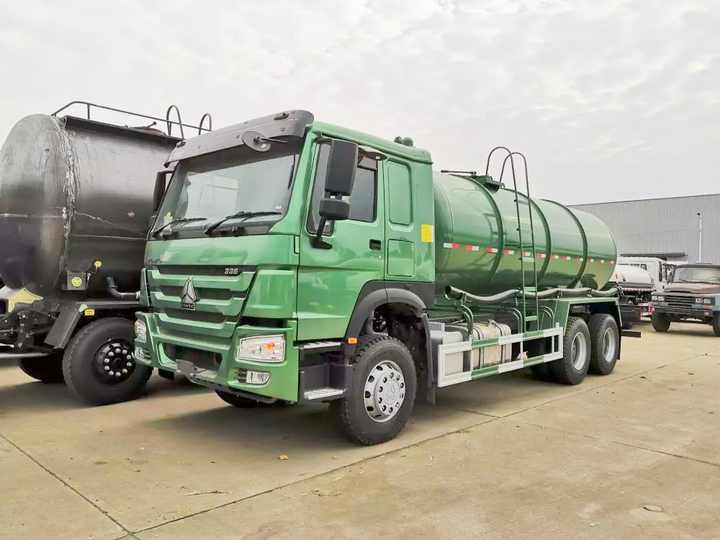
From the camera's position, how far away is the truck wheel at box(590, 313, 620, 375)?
30.8 ft

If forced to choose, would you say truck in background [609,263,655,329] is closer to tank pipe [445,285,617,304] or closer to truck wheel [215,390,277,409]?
tank pipe [445,285,617,304]

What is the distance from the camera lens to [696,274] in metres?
17.6

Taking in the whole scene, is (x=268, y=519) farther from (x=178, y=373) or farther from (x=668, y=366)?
(x=668, y=366)

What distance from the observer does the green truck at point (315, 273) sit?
483 cm

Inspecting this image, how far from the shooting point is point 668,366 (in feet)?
34.4

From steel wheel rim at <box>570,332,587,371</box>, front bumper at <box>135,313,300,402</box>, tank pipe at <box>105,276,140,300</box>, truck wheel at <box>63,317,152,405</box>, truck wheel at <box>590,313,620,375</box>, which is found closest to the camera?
front bumper at <box>135,313,300,402</box>

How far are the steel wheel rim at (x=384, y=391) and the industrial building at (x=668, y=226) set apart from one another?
4213 centimetres

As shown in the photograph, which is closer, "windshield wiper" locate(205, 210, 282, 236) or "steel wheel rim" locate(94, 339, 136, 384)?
"windshield wiper" locate(205, 210, 282, 236)

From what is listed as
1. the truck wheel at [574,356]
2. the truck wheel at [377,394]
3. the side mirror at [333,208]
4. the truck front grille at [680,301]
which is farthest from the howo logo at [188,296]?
the truck front grille at [680,301]

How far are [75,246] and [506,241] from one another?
5.34m

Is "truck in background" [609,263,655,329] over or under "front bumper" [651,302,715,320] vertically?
over

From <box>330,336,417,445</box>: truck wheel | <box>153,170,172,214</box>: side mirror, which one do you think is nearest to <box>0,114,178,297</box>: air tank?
<box>153,170,172,214</box>: side mirror

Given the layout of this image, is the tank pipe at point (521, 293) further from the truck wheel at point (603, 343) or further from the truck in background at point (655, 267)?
the truck in background at point (655, 267)

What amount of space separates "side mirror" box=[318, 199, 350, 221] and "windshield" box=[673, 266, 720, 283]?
52.5ft
